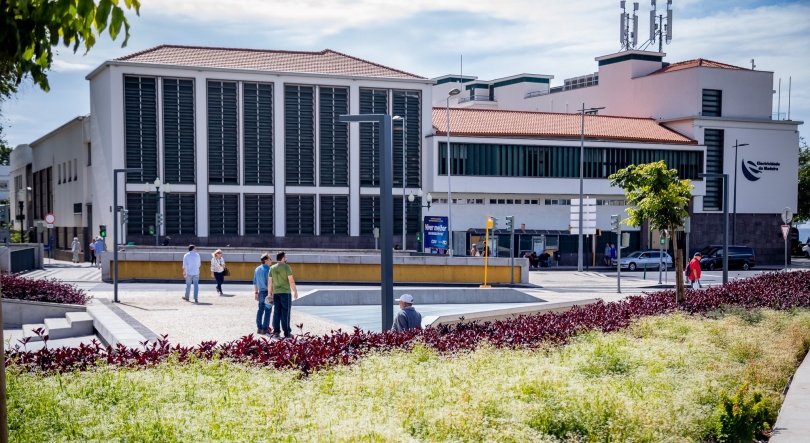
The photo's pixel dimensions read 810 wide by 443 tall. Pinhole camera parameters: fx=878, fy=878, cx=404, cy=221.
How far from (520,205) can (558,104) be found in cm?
2302

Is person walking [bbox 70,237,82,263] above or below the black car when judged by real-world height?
above

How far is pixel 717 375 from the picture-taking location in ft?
31.1

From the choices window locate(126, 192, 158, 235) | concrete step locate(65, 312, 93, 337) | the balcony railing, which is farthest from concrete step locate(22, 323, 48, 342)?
the balcony railing

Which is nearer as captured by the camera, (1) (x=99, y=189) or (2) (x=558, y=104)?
(1) (x=99, y=189)

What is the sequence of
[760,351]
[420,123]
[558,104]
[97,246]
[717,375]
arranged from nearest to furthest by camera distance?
[717,375], [760,351], [97,246], [420,123], [558,104]

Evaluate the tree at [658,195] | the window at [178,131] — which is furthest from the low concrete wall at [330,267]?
the window at [178,131]

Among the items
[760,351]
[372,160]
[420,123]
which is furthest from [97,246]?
[760,351]

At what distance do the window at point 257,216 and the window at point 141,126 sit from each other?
19.0 feet

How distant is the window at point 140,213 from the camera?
50.4 meters

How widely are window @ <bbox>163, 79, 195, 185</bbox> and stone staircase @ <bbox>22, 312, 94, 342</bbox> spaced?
33.9 m

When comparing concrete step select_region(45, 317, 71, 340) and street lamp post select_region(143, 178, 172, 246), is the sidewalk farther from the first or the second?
street lamp post select_region(143, 178, 172, 246)

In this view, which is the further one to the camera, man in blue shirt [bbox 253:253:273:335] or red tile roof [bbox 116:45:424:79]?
red tile roof [bbox 116:45:424:79]

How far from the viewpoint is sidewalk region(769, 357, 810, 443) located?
806cm

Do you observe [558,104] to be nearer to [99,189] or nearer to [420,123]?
[420,123]
